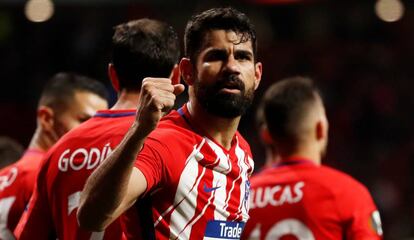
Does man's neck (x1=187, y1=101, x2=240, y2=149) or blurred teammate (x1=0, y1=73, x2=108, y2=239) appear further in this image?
blurred teammate (x1=0, y1=73, x2=108, y2=239)

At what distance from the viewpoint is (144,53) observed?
3.77 meters

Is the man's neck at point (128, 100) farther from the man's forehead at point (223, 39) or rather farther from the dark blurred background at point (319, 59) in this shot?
the dark blurred background at point (319, 59)

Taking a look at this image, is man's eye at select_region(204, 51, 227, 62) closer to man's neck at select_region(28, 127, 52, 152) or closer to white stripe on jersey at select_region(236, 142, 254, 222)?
white stripe on jersey at select_region(236, 142, 254, 222)

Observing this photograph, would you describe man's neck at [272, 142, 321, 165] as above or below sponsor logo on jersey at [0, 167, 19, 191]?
above

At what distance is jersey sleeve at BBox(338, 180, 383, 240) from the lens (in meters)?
4.25

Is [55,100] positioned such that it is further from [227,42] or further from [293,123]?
[227,42]

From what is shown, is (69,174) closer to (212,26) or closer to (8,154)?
(212,26)

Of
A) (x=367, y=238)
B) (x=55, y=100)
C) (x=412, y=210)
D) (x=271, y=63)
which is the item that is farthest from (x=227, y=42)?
(x=271, y=63)

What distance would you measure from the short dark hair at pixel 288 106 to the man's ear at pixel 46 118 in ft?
3.96

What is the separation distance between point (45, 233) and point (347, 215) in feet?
4.89

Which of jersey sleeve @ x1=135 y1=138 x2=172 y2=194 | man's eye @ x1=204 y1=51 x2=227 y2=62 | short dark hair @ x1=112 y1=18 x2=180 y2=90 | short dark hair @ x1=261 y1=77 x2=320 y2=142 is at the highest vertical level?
man's eye @ x1=204 y1=51 x2=227 y2=62

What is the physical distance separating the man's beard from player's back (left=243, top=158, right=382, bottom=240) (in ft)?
4.25

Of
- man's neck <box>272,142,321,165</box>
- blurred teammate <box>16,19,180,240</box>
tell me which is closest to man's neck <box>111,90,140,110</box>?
blurred teammate <box>16,19,180,240</box>

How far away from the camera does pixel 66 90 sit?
501 cm
